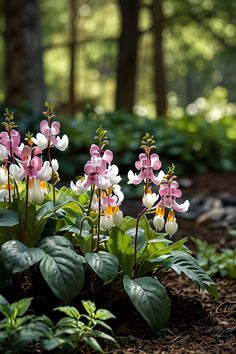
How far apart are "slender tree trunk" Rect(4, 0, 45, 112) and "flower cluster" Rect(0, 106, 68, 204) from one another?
688 centimetres

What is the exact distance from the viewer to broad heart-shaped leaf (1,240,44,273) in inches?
95.0

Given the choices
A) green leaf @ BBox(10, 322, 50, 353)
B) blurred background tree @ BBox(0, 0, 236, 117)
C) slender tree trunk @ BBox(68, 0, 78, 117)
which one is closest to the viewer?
green leaf @ BBox(10, 322, 50, 353)

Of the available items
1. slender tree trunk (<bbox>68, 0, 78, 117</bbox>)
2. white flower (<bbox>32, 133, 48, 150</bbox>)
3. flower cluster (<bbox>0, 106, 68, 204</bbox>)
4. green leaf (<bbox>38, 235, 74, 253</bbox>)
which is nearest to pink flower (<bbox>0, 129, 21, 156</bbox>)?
flower cluster (<bbox>0, 106, 68, 204</bbox>)

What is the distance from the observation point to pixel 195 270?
9.64 feet

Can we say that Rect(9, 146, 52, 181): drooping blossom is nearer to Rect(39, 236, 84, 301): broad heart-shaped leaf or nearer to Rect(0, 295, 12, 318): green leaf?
Rect(39, 236, 84, 301): broad heart-shaped leaf

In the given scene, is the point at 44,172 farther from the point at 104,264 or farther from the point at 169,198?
the point at 169,198

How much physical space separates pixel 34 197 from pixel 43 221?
0.40 feet

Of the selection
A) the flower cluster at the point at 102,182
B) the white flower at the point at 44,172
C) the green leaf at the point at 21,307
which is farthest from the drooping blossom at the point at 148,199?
the green leaf at the point at 21,307

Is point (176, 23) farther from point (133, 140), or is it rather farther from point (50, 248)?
point (50, 248)

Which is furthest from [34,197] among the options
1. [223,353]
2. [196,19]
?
[196,19]

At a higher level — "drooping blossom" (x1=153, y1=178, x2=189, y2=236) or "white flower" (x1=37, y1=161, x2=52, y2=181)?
"white flower" (x1=37, y1=161, x2=52, y2=181)

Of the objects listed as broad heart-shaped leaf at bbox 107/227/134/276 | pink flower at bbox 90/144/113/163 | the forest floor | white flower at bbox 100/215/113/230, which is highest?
pink flower at bbox 90/144/113/163

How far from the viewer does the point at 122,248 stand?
282cm

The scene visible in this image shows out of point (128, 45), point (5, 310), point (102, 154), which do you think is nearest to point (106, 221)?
point (102, 154)
